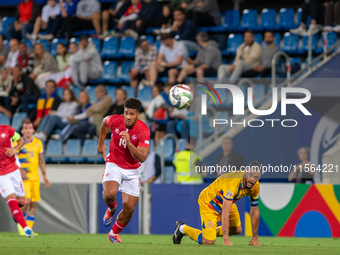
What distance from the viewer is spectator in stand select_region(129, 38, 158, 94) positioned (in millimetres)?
14867

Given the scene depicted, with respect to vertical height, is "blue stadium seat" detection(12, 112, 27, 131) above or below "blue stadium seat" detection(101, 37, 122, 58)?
below

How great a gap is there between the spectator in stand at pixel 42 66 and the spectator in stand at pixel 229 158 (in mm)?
6743

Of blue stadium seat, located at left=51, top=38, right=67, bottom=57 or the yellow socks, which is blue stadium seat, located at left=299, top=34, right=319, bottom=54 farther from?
the yellow socks

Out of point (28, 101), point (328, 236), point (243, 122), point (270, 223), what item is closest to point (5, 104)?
point (28, 101)

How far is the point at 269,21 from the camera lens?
1519 centimetres

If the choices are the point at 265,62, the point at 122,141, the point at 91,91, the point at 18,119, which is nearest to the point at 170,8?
the point at 91,91

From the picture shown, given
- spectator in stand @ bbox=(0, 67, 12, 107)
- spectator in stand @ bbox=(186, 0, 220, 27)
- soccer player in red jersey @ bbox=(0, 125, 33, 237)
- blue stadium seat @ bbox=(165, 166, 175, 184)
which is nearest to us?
soccer player in red jersey @ bbox=(0, 125, 33, 237)

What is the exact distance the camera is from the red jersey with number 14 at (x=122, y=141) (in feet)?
25.2

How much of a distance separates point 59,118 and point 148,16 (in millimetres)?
3906

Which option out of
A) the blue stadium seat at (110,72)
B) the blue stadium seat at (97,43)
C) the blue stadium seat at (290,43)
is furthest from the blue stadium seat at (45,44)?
the blue stadium seat at (290,43)

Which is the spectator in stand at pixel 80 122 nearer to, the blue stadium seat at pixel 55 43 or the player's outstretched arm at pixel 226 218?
the blue stadium seat at pixel 55 43

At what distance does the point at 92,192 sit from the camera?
39.9 ft

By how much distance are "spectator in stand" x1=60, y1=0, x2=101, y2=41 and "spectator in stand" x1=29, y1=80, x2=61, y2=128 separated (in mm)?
2594

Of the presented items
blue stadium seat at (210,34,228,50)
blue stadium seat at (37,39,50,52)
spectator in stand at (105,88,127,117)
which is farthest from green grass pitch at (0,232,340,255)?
blue stadium seat at (37,39,50,52)
